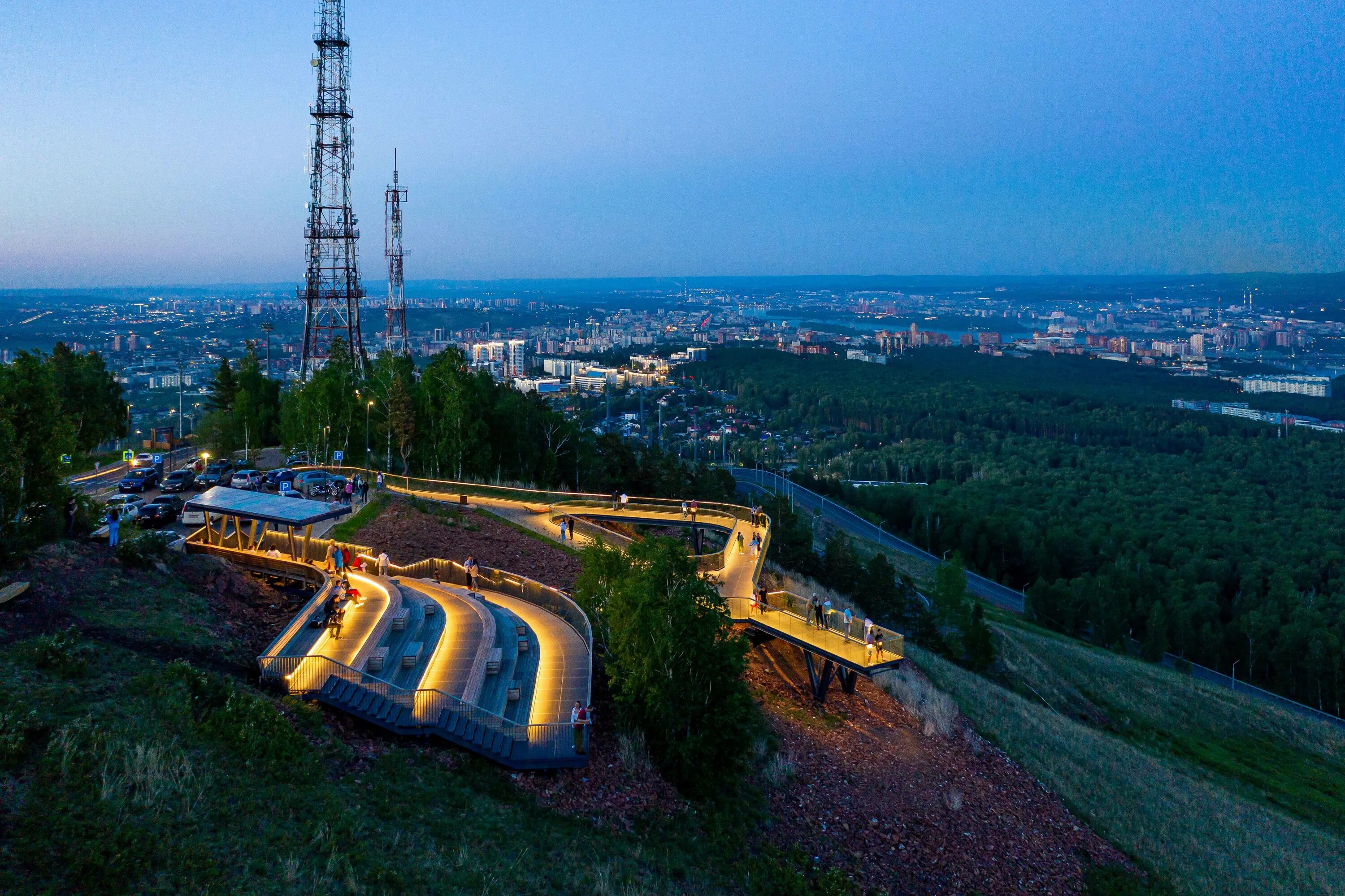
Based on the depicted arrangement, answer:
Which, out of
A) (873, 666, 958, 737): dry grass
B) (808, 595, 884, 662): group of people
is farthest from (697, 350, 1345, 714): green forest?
(808, 595, 884, 662): group of people

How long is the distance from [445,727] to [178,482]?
2289 centimetres

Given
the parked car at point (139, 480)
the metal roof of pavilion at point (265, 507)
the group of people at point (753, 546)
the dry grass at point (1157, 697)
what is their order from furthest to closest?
the dry grass at point (1157, 697), the parked car at point (139, 480), the group of people at point (753, 546), the metal roof of pavilion at point (265, 507)

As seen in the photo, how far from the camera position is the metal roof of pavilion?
19.8 m

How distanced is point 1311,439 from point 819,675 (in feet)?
426

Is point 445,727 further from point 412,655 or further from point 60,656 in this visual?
point 60,656

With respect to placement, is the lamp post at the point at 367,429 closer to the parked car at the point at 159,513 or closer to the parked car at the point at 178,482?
the parked car at the point at 178,482

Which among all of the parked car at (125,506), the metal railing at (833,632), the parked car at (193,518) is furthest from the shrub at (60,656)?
the metal railing at (833,632)

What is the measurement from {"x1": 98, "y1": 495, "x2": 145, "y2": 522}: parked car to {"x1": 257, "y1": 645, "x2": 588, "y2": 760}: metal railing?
9793 millimetres

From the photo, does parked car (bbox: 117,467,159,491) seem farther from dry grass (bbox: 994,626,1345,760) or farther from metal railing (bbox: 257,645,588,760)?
dry grass (bbox: 994,626,1345,760)

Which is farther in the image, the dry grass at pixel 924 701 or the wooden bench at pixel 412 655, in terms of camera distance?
the dry grass at pixel 924 701

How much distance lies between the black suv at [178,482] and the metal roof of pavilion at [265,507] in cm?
993

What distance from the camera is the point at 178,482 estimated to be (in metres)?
29.8


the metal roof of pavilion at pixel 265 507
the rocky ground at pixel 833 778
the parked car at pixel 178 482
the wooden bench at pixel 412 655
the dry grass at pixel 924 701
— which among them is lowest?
the dry grass at pixel 924 701

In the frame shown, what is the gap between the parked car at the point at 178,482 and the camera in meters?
29.6
